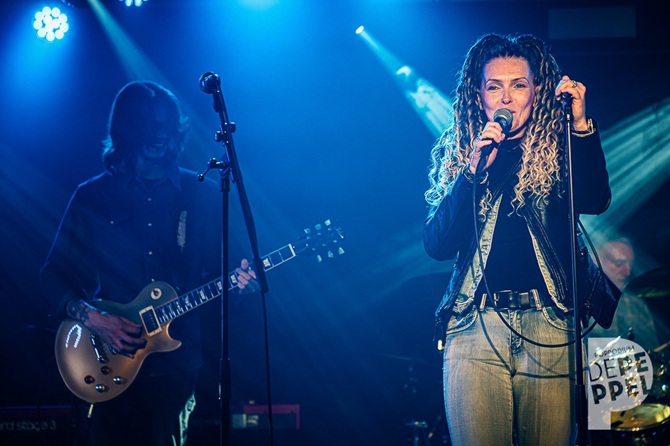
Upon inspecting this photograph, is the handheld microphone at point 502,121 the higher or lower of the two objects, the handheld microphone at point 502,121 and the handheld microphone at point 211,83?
the lower

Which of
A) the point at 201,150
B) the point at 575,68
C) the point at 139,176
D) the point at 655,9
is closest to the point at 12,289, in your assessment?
the point at 201,150

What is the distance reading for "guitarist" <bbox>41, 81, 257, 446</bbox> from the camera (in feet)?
10.6

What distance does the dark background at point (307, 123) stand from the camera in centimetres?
548

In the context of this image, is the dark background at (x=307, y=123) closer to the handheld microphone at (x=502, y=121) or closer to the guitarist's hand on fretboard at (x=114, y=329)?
the guitarist's hand on fretboard at (x=114, y=329)

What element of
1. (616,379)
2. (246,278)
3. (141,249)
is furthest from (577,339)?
(616,379)

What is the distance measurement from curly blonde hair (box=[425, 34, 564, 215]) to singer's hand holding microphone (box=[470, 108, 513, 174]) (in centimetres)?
18

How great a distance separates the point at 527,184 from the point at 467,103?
52cm

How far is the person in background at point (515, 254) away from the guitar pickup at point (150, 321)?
1609mm

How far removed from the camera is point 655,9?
555 centimetres

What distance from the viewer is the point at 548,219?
93.7 inches

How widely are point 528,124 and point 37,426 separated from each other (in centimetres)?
356

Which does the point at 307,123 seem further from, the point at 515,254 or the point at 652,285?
the point at 515,254

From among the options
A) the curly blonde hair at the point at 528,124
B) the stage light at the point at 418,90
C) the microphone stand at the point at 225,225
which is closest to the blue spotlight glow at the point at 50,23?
the stage light at the point at 418,90

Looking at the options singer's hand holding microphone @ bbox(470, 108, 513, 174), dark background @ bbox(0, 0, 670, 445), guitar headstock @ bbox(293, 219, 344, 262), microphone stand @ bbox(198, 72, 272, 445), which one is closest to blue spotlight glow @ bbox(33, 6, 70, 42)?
dark background @ bbox(0, 0, 670, 445)
